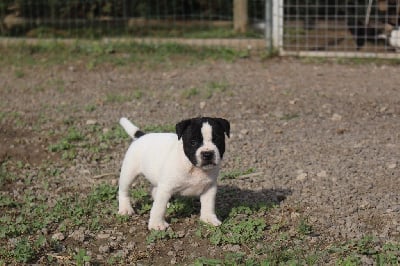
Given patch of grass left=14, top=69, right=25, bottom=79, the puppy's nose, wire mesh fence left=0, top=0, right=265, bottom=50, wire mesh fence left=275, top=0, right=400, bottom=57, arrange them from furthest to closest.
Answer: wire mesh fence left=0, top=0, right=265, bottom=50 < wire mesh fence left=275, top=0, right=400, bottom=57 < patch of grass left=14, top=69, right=25, bottom=79 < the puppy's nose

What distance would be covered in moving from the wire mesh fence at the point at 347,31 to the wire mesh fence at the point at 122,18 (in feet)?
2.77

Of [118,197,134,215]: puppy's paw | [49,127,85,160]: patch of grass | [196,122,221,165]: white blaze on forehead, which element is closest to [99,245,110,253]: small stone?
[118,197,134,215]: puppy's paw

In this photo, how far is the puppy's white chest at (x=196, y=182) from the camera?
189 inches

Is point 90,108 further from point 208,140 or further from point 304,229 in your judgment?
point 304,229

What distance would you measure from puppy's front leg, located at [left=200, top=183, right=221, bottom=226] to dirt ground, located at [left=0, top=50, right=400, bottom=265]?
127 millimetres

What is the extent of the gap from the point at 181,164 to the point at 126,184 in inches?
25.1

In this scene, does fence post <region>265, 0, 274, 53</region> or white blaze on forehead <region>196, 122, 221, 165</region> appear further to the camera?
fence post <region>265, 0, 274, 53</region>

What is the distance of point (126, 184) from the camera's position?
5234mm

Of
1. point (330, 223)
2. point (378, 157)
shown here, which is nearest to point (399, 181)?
point (378, 157)

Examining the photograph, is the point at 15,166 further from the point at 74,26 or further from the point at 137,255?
the point at 74,26

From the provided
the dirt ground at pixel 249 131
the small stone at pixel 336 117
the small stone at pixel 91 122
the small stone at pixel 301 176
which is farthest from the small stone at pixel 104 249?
the small stone at pixel 336 117

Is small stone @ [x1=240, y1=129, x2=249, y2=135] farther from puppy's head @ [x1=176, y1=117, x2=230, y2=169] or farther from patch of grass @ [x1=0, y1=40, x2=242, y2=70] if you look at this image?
patch of grass @ [x1=0, y1=40, x2=242, y2=70]

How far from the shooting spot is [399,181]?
5.80 metres

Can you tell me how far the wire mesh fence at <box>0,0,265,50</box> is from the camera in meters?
12.4
